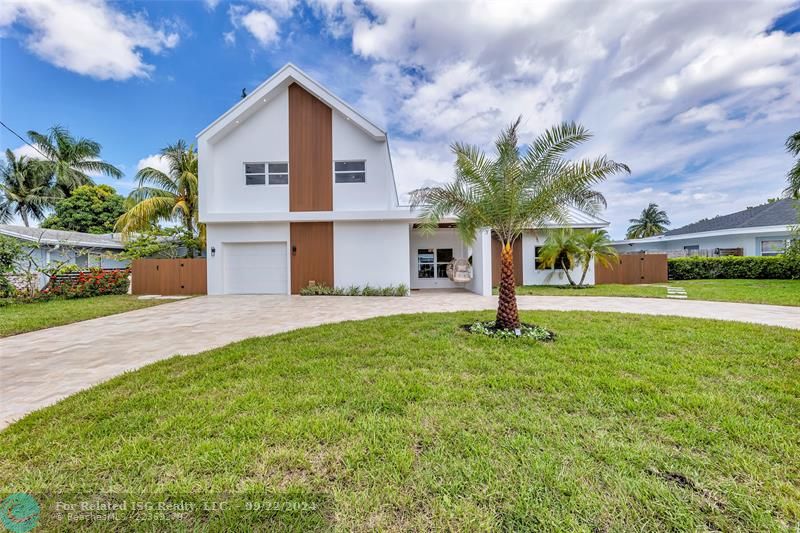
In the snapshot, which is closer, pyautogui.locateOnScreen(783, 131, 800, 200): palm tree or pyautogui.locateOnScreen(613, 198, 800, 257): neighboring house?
pyautogui.locateOnScreen(783, 131, 800, 200): palm tree

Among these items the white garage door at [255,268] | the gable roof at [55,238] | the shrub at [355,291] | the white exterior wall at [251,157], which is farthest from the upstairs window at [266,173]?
the gable roof at [55,238]

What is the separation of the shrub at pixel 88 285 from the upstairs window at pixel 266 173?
7.59 metres

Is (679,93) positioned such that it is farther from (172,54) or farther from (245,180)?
(172,54)

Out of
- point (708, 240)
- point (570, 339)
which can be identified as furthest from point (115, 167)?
point (708, 240)

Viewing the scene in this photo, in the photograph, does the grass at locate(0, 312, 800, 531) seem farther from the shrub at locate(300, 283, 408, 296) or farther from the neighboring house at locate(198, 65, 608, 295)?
the neighboring house at locate(198, 65, 608, 295)

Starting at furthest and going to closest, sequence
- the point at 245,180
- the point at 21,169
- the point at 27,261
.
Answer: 1. the point at 21,169
2. the point at 245,180
3. the point at 27,261

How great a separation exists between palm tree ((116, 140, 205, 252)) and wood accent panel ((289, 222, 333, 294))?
24.6 feet

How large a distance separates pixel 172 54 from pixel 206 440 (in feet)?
52.5

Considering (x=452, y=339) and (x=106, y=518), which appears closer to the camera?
(x=106, y=518)

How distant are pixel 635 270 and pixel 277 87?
2086 centimetres

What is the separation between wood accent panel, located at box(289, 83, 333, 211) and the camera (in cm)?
1319

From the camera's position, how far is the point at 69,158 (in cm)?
2480

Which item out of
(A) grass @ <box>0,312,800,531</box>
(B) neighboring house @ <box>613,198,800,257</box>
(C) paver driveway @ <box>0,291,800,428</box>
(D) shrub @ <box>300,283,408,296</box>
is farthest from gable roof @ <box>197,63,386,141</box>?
(B) neighboring house @ <box>613,198,800,257</box>

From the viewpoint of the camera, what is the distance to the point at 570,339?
18.5ft
